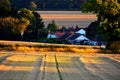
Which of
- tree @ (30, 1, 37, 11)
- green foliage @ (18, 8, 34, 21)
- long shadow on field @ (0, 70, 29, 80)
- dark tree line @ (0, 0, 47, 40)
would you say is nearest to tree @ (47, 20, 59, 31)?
tree @ (30, 1, 37, 11)

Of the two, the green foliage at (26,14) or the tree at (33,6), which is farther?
the tree at (33,6)

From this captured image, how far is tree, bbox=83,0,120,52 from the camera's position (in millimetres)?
Answer: 45969

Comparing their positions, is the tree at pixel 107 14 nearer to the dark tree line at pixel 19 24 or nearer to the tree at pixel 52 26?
the dark tree line at pixel 19 24

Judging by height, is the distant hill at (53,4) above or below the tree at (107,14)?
above

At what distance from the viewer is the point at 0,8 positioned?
79625 mm

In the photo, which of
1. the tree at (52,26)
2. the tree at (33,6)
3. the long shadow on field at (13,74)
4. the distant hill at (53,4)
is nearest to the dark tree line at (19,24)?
the tree at (33,6)

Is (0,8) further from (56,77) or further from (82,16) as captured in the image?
(56,77)

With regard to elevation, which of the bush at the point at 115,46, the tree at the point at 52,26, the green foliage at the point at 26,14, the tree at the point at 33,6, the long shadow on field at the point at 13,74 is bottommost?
the long shadow on field at the point at 13,74

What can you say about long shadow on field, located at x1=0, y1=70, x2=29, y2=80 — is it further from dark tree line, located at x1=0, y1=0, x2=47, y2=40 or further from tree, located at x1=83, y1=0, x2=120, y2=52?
dark tree line, located at x1=0, y1=0, x2=47, y2=40

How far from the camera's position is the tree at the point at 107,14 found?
151ft

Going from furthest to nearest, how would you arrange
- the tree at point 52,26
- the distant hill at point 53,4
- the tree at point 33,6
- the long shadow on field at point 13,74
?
the tree at point 52,26 → the distant hill at point 53,4 → the tree at point 33,6 → the long shadow on field at point 13,74

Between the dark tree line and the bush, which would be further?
the dark tree line

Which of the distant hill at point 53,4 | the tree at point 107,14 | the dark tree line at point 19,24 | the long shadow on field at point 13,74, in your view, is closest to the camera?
the long shadow on field at point 13,74

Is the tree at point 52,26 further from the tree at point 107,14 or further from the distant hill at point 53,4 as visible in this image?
the tree at point 107,14
